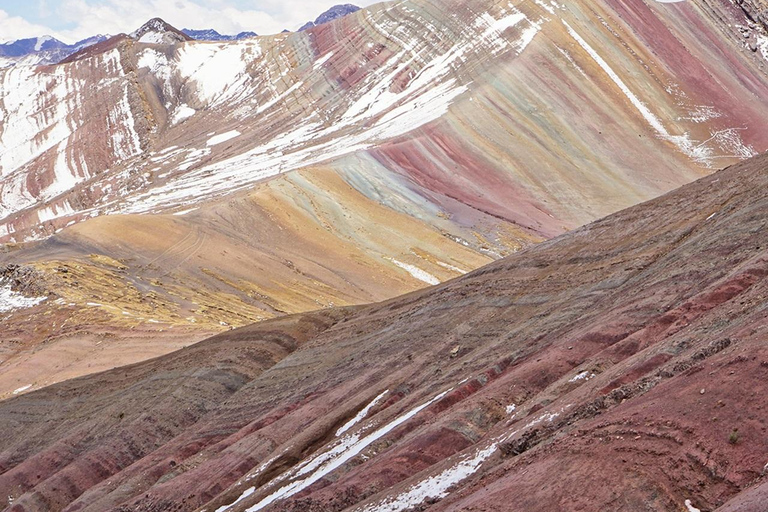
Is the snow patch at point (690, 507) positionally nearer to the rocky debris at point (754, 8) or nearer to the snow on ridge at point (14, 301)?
the snow on ridge at point (14, 301)

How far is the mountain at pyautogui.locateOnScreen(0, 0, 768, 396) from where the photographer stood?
122 feet

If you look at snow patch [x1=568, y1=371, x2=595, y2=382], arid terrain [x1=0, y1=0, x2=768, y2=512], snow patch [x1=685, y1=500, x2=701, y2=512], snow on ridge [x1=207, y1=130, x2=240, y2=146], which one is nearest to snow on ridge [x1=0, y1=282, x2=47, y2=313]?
arid terrain [x1=0, y1=0, x2=768, y2=512]

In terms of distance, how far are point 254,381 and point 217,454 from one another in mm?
Result: 4889

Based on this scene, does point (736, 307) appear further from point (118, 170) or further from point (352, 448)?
point (118, 170)

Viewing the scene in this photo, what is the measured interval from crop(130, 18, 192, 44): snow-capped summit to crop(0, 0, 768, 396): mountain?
4.02m

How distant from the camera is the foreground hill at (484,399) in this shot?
10211mm

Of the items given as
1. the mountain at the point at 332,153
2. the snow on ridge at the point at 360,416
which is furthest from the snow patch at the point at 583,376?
the mountain at the point at 332,153

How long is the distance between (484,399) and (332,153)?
161ft

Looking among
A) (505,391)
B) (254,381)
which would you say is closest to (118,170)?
(254,381)

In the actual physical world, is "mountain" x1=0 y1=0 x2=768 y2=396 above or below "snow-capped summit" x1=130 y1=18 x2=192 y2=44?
below

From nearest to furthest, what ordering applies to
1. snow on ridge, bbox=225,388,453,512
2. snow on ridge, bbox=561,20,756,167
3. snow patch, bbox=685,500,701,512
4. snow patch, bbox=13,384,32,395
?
snow patch, bbox=685,500,701,512 → snow on ridge, bbox=225,388,453,512 → snow patch, bbox=13,384,32,395 → snow on ridge, bbox=561,20,756,167

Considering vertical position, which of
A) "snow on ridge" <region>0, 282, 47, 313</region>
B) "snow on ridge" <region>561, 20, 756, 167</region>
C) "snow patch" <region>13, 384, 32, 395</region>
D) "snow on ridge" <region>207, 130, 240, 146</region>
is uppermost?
"snow on ridge" <region>207, 130, 240, 146</region>

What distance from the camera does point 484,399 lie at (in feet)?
48.6

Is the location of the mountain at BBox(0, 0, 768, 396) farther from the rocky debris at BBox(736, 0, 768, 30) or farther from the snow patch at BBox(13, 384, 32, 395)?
the rocky debris at BBox(736, 0, 768, 30)
